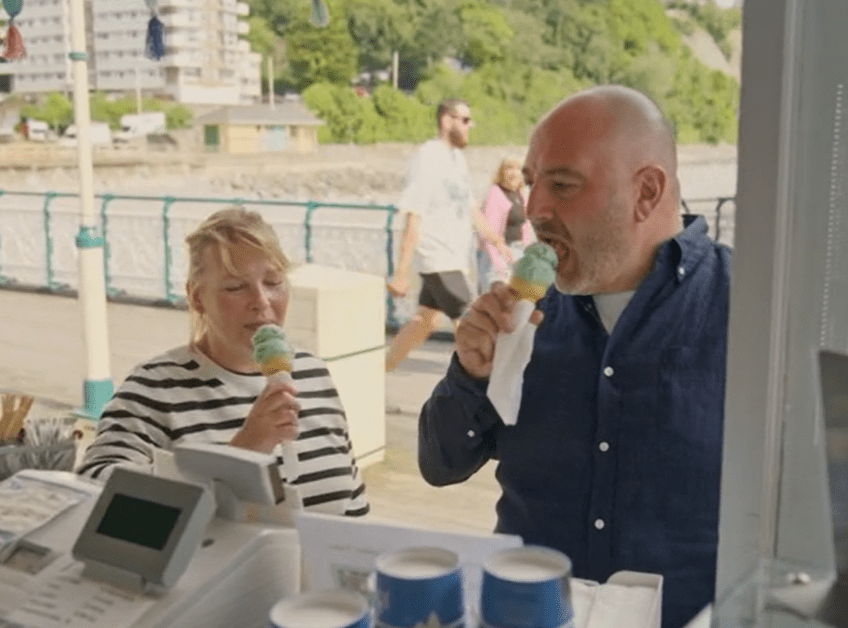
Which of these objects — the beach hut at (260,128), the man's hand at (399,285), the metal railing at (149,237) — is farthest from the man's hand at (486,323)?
the beach hut at (260,128)

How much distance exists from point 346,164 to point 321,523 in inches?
310

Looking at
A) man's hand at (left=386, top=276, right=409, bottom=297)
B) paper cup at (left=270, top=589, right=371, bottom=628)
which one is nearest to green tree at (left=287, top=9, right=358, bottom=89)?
man's hand at (left=386, top=276, right=409, bottom=297)

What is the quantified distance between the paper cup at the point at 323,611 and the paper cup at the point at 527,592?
90mm

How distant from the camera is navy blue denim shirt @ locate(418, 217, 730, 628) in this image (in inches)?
54.6

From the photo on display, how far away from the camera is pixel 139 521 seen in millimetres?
881

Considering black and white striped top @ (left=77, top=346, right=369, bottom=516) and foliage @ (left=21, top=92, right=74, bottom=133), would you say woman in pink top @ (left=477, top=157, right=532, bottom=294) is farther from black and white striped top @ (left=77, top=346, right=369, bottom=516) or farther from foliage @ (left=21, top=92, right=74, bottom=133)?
black and white striped top @ (left=77, top=346, right=369, bottom=516)

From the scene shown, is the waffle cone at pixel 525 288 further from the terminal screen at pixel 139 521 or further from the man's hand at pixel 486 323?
the terminal screen at pixel 139 521

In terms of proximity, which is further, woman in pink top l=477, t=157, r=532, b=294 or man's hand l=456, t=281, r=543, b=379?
woman in pink top l=477, t=157, r=532, b=294

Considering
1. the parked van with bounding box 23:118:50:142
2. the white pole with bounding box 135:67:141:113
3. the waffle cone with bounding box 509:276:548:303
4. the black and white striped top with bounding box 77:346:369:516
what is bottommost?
the black and white striped top with bounding box 77:346:369:516

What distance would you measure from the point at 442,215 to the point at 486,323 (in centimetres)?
390

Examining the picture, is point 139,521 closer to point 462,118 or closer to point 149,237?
point 462,118

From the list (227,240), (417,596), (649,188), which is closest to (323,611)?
(417,596)

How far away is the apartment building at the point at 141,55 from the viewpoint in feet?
17.0

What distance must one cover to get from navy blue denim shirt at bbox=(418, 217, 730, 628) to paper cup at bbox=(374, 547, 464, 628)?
0.68m
